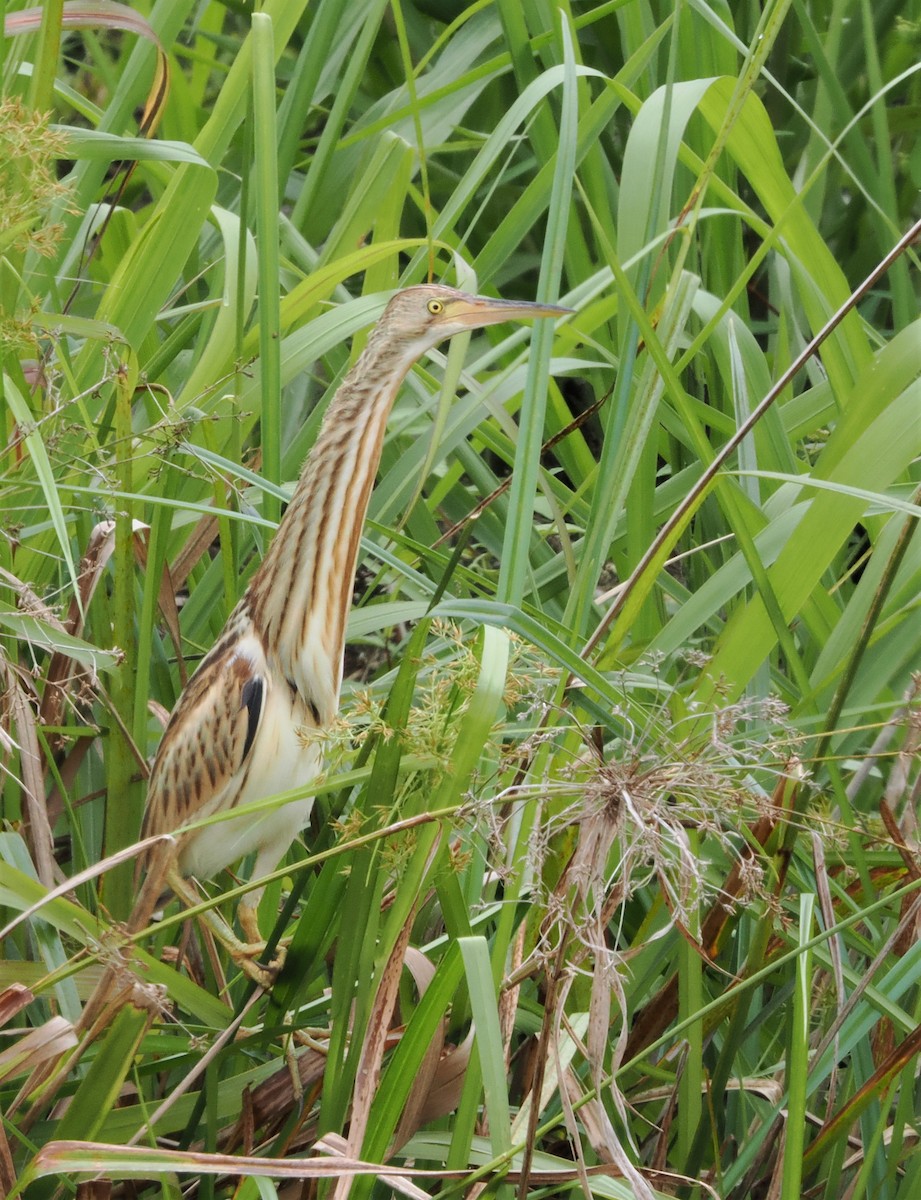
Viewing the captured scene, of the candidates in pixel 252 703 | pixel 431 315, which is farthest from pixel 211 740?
pixel 431 315

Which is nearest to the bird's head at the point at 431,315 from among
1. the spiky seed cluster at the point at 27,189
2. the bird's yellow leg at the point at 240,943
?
the spiky seed cluster at the point at 27,189

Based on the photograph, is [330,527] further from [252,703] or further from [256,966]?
[256,966]

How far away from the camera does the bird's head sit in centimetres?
121

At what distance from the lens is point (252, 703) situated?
4.17 feet

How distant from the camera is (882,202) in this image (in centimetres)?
164

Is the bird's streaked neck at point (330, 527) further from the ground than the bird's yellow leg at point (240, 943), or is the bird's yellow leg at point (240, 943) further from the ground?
the bird's streaked neck at point (330, 527)

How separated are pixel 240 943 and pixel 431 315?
22.0 inches

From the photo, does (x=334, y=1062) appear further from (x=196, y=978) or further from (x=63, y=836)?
(x=63, y=836)

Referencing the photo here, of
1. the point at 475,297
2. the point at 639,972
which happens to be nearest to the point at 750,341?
the point at 475,297

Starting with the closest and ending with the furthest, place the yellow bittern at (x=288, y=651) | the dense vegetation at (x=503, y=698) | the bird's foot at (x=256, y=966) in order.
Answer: the dense vegetation at (x=503, y=698) < the bird's foot at (x=256, y=966) < the yellow bittern at (x=288, y=651)

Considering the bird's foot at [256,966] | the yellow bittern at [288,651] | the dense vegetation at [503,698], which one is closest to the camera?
the dense vegetation at [503,698]

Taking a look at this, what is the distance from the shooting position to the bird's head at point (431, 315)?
1.21 m

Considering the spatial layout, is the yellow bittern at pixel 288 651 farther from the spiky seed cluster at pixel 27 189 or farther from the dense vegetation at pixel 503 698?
the spiky seed cluster at pixel 27 189

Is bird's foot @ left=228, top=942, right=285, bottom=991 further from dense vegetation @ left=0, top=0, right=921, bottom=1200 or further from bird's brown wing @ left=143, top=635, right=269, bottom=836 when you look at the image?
bird's brown wing @ left=143, top=635, right=269, bottom=836
